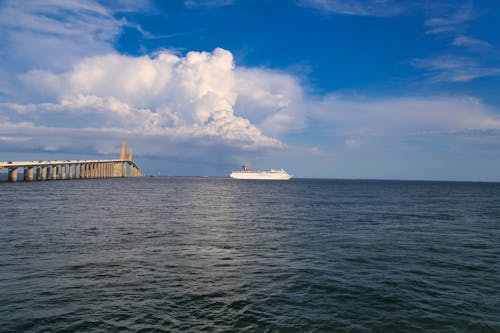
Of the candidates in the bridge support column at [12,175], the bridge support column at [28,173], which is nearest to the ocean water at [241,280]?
the bridge support column at [12,175]

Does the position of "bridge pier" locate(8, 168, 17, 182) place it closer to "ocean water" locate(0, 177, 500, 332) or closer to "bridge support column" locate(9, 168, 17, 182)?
"bridge support column" locate(9, 168, 17, 182)

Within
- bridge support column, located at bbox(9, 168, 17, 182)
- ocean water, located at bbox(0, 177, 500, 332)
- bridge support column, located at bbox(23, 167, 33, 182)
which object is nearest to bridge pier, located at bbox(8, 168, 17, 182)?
bridge support column, located at bbox(9, 168, 17, 182)

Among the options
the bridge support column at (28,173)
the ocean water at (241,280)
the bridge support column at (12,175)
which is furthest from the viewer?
the bridge support column at (28,173)

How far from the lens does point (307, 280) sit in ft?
55.6

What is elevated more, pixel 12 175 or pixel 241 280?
pixel 12 175

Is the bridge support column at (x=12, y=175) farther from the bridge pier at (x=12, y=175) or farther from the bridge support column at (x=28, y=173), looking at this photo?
the bridge support column at (x=28, y=173)

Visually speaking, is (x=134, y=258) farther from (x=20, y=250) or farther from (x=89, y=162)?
(x=89, y=162)

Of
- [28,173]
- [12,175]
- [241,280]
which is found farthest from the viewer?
[28,173]

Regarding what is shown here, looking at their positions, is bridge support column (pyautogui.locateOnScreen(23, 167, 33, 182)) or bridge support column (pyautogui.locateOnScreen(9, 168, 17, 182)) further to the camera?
bridge support column (pyautogui.locateOnScreen(23, 167, 33, 182))

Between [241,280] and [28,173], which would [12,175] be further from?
[241,280]

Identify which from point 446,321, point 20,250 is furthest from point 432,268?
point 20,250

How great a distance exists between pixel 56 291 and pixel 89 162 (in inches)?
8067

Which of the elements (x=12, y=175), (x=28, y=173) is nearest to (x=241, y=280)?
(x=12, y=175)

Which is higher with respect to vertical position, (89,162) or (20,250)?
(89,162)
